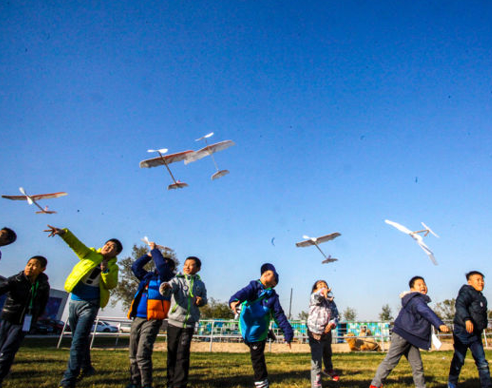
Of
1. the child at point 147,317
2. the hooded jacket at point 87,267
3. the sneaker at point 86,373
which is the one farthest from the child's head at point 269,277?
the sneaker at point 86,373

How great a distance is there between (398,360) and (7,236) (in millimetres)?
5579

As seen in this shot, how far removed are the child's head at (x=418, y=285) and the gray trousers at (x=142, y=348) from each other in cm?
368

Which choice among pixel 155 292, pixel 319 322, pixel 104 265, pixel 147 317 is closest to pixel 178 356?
pixel 147 317

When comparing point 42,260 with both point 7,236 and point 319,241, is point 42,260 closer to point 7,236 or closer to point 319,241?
point 7,236

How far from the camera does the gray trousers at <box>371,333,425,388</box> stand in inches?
163

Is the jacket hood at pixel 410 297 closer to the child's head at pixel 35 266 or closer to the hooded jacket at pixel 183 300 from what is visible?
the hooded jacket at pixel 183 300

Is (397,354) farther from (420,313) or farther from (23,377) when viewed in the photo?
(23,377)

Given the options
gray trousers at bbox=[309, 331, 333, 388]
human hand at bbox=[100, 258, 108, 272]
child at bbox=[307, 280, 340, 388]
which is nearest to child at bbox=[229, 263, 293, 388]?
gray trousers at bbox=[309, 331, 333, 388]

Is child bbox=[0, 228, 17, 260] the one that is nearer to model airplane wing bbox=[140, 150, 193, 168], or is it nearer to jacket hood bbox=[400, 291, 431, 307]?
jacket hood bbox=[400, 291, 431, 307]

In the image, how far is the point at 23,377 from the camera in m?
5.05

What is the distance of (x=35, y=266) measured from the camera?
14.1ft

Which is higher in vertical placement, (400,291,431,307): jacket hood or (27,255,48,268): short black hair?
(27,255,48,268): short black hair

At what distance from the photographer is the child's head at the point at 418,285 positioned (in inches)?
189

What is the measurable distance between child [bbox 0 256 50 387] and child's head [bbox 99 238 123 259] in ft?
2.47
